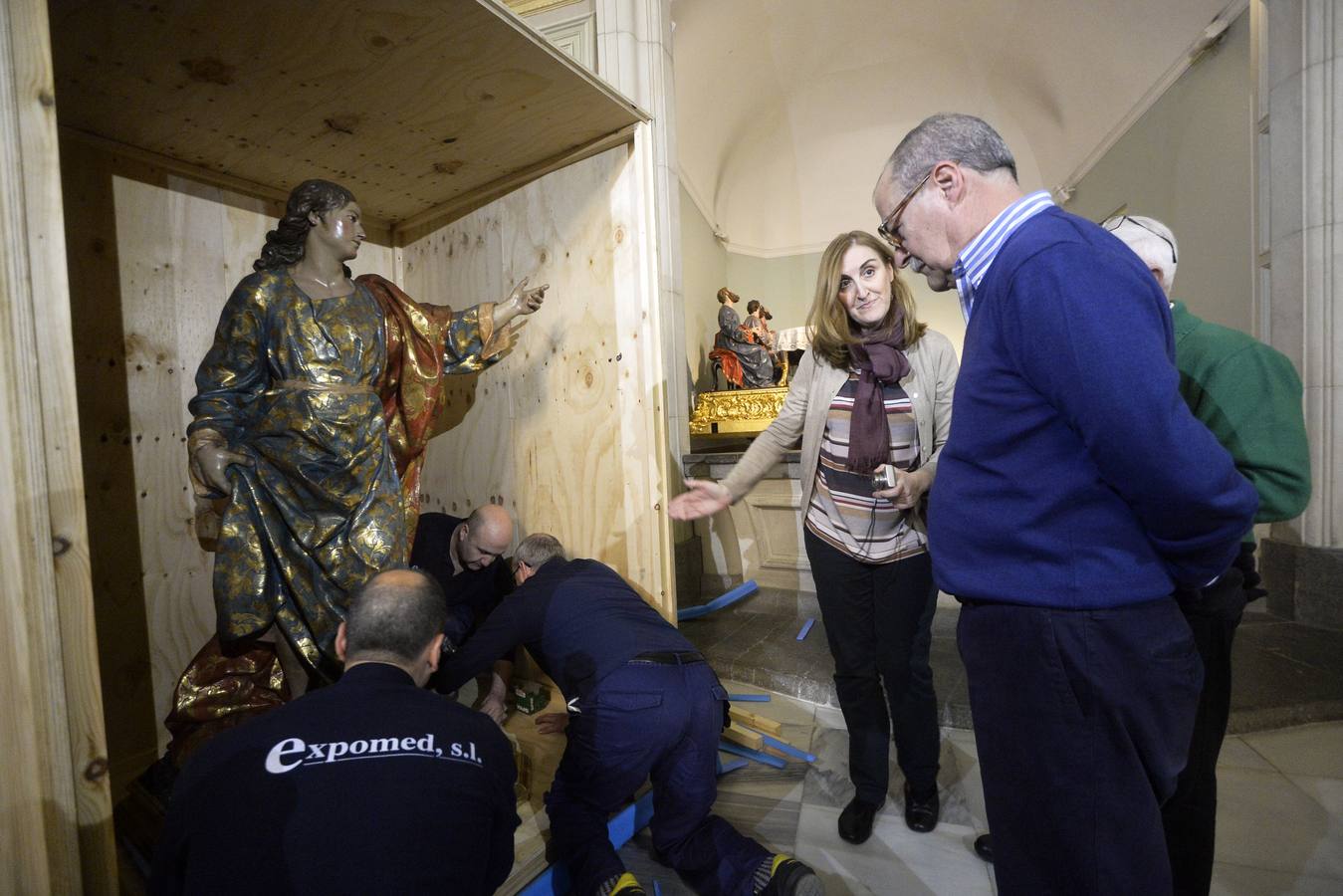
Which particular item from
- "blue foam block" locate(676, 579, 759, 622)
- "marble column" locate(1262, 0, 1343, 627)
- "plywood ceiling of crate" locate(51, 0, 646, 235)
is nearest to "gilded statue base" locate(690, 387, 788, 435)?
"blue foam block" locate(676, 579, 759, 622)

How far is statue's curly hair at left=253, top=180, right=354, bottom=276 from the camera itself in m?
2.05

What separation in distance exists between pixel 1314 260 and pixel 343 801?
504cm

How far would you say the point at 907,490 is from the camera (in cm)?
196

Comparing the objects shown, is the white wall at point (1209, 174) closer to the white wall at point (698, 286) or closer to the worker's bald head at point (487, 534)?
the white wall at point (698, 286)

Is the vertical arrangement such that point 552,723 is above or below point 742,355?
below

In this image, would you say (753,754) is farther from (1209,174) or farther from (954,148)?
(1209,174)

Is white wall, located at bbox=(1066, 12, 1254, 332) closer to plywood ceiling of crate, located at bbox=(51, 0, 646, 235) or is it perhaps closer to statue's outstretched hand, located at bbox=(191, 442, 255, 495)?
plywood ceiling of crate, located at bbox=(51, 0, 646, 235)

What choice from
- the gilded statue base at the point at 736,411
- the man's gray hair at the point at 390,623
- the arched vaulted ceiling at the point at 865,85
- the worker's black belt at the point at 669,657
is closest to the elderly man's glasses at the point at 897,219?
the man's gray hair at the point at 390,623

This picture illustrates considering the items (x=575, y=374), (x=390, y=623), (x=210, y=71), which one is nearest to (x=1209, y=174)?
(x=575, y=374)

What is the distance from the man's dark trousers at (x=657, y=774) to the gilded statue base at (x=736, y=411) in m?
4.07

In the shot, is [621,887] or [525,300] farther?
[525,300]

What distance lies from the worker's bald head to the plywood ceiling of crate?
4.32 feet

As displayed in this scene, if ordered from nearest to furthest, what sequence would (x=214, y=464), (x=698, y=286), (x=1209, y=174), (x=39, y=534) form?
(x=39, y=534), (x=214, y=464), (x=1209, y=174), (x=698, y=286)

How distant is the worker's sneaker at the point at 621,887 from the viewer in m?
1.80
